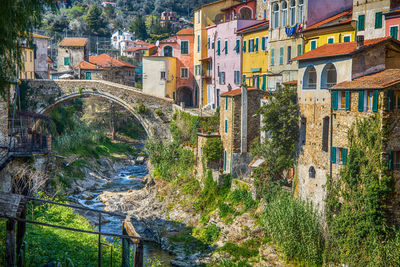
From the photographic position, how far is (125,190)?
3619 centimetres

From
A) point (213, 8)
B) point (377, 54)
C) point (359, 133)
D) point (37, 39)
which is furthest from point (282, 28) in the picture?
point (37, 39)

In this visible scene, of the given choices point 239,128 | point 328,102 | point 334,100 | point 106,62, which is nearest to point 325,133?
point 328,102

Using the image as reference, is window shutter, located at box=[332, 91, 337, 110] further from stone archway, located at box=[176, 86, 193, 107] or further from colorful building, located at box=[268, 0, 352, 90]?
stone archway, located at box=[176, 86, 193, 107]

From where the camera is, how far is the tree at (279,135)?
22.9m

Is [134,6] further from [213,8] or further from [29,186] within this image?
[29,186]

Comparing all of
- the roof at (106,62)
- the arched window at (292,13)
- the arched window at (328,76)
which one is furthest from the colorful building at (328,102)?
the roof at (106,62)

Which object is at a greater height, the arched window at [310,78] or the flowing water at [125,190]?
the arched window at [310,78]

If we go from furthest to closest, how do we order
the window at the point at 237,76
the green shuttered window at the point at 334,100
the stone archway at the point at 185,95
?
the stone archway at the point at 185,95 → the window at the point at 237,76 → the green shuttered window at the point at 334,100

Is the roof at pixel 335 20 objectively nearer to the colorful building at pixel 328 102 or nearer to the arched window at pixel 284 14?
the arched window at pixel 284 14

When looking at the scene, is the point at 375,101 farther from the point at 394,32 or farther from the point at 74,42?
the point at 74,42

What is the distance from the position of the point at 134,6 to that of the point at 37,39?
69.8 meters

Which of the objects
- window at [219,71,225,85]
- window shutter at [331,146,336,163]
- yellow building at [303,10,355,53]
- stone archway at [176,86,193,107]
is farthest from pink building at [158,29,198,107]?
window shutter at [331,146,336,163]

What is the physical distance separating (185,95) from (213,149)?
1824cm

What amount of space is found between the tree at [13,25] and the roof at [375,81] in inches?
418
